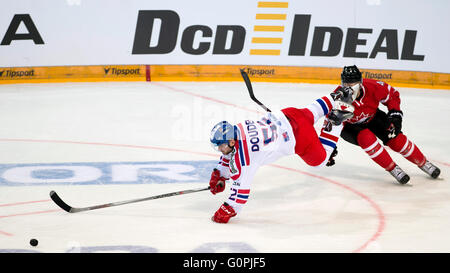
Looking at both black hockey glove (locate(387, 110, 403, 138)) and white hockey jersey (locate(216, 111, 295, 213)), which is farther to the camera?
black hockey glove (locate(387, 110, 403, 138))

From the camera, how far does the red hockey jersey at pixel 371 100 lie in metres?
5.73

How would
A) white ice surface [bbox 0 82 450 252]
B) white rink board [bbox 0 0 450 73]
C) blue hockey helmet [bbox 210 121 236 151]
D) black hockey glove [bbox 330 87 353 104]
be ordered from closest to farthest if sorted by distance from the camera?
white ice surface [bbox 0 82 450 252] → blue hockey helmet [bbox 210 121 236 151] → black hockey glove [bbox 330 87 353 104] → white rink board [bbox 0 0 450 73]

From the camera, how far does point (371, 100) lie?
5754mm

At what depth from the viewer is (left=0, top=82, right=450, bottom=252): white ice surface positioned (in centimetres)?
446

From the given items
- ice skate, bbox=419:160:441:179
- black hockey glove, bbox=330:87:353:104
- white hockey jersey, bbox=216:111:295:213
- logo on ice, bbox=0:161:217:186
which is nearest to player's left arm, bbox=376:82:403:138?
black hockey glove, bbox=330:87:353:104

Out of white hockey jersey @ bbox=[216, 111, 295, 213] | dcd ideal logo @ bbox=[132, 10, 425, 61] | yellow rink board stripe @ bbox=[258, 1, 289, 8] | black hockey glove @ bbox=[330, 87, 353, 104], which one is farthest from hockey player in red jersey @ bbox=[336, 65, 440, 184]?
yellow rink board stripe @ bbox=[258, 1, 289, 8]

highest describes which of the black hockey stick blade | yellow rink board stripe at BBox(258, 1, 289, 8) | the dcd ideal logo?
yellow rink board stripe at BBox(258, 1, 289, 8)

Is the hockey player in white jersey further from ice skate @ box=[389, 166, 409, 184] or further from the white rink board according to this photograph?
the white rink board

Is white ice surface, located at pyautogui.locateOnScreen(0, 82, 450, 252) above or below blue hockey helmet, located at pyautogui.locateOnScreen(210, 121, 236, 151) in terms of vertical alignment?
below

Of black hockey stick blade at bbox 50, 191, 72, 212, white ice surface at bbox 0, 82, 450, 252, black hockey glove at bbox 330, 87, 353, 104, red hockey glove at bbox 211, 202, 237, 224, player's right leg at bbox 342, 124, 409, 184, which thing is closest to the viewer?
white ice surface at bbox 0, 82, 450, 252

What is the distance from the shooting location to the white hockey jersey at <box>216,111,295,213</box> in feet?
15.2

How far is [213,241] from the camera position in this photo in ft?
14.5

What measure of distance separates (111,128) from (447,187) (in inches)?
163

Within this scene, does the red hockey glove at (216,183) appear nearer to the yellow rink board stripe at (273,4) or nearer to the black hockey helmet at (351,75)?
the black hockey helmet at (351,75)
